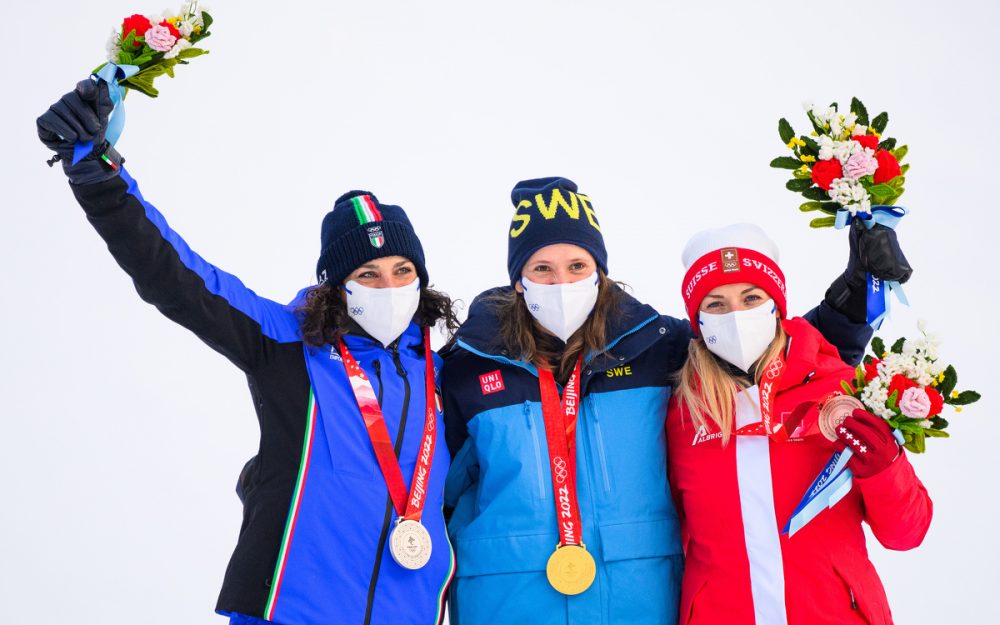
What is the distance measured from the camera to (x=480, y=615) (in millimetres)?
3203

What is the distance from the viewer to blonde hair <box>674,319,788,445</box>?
10.0ft

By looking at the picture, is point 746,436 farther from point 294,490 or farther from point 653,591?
point 294,490

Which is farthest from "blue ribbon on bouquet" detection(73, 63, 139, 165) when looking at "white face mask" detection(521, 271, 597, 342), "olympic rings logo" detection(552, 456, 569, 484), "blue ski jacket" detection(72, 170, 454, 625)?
"olympic rings logo" detection(552, 456, 569, 484)

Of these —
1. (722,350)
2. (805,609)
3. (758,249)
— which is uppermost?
(758,249)

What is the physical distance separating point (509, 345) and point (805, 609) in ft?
4.14

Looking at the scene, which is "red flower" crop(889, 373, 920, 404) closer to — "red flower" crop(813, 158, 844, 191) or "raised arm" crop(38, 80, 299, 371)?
"red flower" crop(813, 158, 844, 191)

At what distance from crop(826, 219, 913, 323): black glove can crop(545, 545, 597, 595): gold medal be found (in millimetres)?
1222

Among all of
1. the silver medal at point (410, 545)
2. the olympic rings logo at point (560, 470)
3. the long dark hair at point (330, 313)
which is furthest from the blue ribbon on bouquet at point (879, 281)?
the silver medal at point (410, 545)

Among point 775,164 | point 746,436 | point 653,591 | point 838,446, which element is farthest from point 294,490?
point 775,164

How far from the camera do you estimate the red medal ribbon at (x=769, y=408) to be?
2984 millimetres

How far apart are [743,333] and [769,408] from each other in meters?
0.25

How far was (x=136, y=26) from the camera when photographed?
2688 millimetres

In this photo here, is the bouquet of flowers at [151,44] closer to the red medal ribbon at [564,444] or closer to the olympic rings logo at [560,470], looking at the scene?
the red medal ribbon at [564,444]

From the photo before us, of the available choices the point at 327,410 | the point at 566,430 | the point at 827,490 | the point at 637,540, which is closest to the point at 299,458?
the point at 327,410
